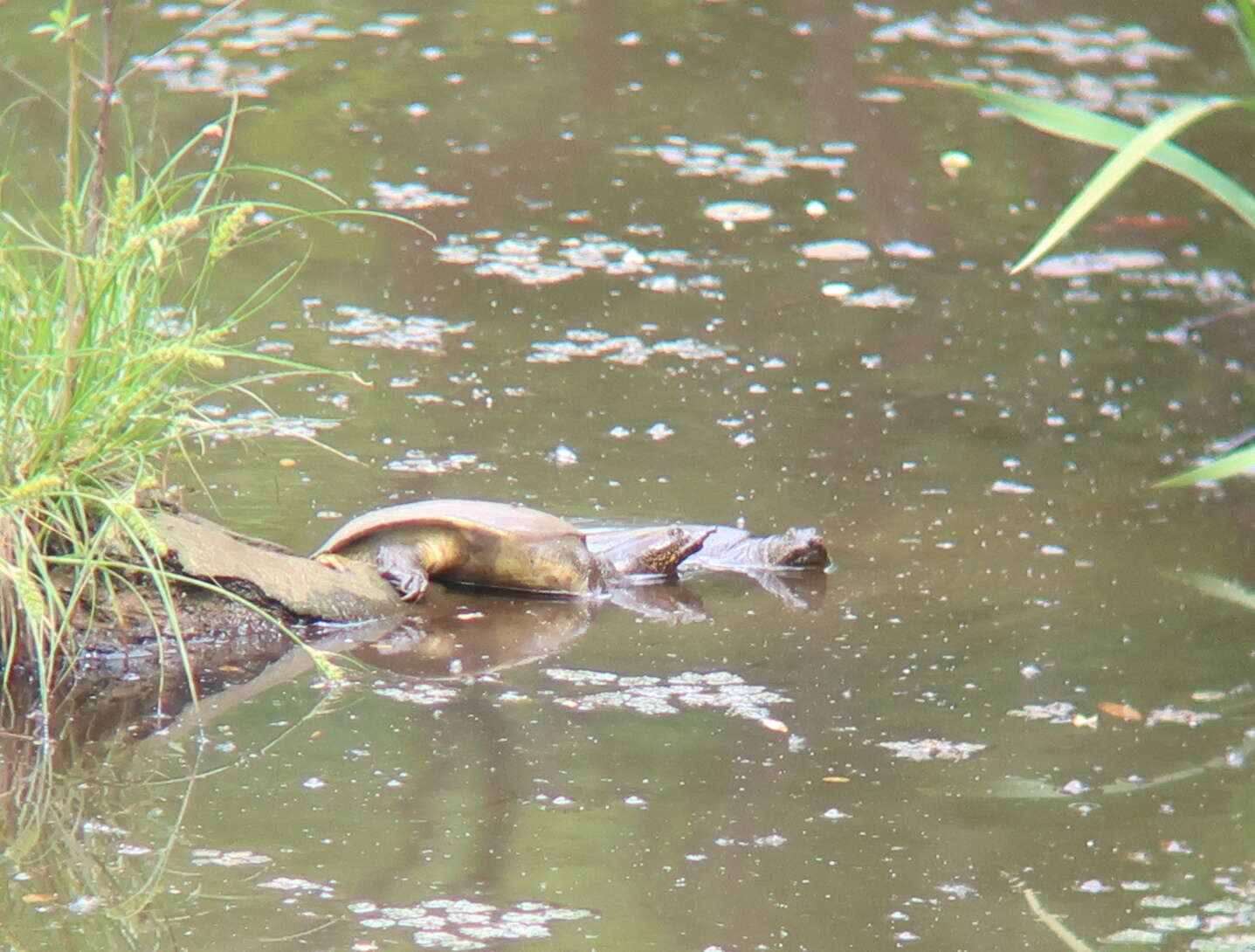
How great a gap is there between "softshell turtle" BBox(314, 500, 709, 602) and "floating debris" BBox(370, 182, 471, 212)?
3.08 metres

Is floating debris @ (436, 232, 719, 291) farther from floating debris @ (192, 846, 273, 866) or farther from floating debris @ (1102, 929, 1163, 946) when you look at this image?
floating debris @ (1102, 929, 1163, 946)

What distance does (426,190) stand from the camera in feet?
27.3

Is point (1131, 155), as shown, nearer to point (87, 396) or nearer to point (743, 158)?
point (87, 396)

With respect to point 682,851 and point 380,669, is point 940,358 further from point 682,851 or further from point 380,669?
point 682,851

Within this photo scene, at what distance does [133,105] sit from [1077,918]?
7.03m

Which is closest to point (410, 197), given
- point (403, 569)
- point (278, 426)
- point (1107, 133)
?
point (278, 426)

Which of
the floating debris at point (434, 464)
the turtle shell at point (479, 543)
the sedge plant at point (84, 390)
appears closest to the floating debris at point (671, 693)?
the turtle shell at point (479, 543)

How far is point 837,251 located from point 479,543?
3.46 meters

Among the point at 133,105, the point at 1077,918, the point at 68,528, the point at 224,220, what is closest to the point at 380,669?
the point at 68,528

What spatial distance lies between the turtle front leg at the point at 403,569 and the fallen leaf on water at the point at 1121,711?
184cm

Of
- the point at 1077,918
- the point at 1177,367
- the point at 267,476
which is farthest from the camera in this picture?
the point at 1177,367

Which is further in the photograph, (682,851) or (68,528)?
(68,528)

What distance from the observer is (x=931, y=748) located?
428 centimetres

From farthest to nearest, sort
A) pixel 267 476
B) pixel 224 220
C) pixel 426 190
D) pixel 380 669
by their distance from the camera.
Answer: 1. pixel 426 190
2. pixel 267 476
3. pixel 380 669
4. pixel 224 220
